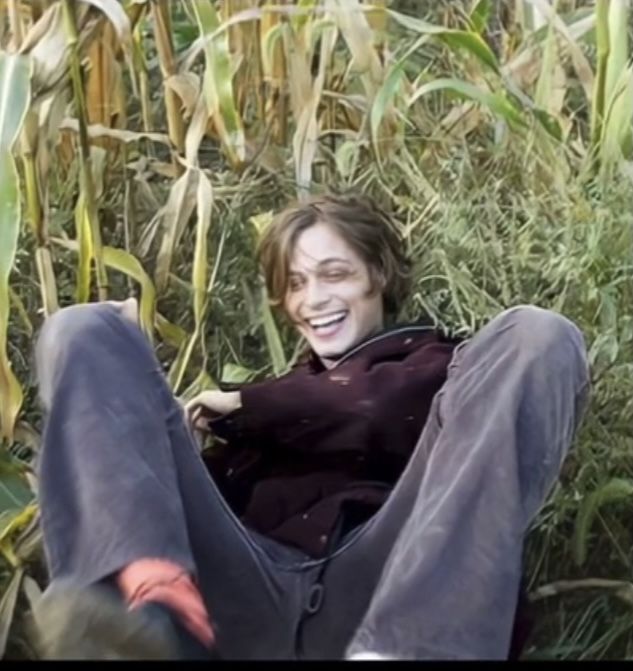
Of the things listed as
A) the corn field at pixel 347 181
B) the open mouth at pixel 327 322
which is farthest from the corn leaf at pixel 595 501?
the open mouth at pixel 327 322

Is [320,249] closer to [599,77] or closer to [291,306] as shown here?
[291,306]

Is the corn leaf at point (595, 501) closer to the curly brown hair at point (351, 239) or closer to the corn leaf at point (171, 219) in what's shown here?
the curly brown hair at point (351, 239)

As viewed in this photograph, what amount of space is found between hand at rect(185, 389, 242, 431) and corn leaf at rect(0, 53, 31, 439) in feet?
0.70

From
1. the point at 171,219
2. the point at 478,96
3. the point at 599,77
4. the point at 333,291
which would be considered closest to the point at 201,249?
the point at 171,219

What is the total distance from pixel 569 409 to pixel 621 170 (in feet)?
1.08

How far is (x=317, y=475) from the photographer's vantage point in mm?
1710

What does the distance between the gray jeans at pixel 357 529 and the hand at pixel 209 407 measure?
0.05m

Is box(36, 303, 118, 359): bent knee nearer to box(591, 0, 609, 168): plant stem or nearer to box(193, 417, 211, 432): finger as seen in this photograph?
box(193, 417, 211, 432): finger

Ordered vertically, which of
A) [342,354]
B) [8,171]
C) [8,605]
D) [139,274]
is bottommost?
[8,605]

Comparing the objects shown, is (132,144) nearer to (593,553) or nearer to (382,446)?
(382,446)

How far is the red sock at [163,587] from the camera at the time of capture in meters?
1.57

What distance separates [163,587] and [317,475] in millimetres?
238

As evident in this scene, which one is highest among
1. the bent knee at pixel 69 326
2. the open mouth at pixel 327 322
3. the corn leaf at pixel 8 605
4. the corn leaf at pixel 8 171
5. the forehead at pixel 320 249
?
the corn leaf at pixel 8 171

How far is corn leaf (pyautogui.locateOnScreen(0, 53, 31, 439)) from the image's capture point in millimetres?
1714
